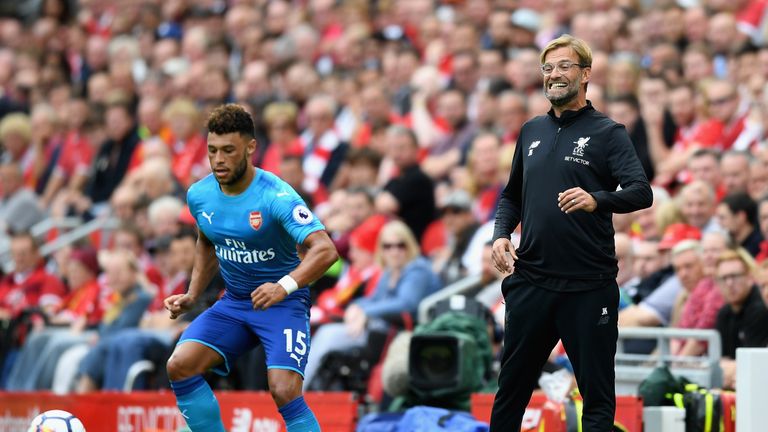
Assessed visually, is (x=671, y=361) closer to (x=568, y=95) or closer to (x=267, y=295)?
(x=568, y=95)

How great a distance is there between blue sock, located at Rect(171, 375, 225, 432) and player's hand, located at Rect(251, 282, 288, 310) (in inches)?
29.6

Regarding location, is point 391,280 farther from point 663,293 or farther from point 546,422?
point 546,422

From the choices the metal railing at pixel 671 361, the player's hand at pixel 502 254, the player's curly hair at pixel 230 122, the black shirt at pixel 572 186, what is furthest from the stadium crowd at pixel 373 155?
the player's curly hair at pixel 230 122

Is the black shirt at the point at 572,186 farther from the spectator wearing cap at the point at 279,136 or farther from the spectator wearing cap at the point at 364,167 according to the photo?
the spectator wearing cap at the point at 279,136

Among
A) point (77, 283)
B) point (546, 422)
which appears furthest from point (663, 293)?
point (77, 283)

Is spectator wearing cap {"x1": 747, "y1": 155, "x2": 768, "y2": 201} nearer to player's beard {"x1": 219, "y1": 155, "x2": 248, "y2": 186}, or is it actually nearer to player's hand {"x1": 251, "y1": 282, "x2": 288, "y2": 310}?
player's beard {"x1": 219, "y1": 155, "x2": 248, "y2": 186}

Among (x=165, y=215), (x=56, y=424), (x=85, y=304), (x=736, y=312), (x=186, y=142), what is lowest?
(x=56, y=424)

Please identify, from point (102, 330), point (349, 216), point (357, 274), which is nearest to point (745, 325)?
point (357, 274)

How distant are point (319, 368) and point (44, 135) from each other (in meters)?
8.86

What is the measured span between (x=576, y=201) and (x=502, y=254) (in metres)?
0.60

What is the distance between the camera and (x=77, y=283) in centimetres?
1530

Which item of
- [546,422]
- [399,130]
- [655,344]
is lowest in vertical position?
[546,422]

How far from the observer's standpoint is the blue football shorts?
812 cm

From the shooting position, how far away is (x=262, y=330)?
8.21 metres
